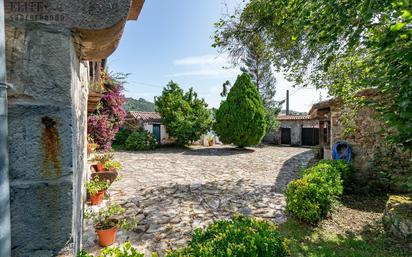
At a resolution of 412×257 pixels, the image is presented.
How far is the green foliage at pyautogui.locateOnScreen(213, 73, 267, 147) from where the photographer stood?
52.3ft

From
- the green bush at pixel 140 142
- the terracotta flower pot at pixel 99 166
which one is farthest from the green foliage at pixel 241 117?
the terracotta flower pot at pixel 99 166

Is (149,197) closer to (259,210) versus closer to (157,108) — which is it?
(259,210)

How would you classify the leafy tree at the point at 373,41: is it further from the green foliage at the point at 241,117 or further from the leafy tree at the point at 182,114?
the leafy tree at the point at 182,114

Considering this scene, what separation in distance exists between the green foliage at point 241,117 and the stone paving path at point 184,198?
613 cm

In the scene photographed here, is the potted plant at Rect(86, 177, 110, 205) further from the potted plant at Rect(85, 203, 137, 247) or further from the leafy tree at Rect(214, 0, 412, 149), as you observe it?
the leafy tree at Rect(214, 0, 412, 149)

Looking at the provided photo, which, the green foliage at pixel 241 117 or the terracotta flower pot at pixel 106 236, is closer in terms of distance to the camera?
the terracotta flower pot at pixel 106 236

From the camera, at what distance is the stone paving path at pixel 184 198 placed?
4.07 m

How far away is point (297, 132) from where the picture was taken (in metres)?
23.0

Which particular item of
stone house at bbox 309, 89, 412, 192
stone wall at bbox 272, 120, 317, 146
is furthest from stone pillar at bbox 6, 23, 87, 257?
stone wall at bbox 272, 120, 317, 146

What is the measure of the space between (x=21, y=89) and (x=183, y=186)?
247 inches

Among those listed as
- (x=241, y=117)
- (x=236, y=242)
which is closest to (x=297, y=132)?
(x=241, y=117)

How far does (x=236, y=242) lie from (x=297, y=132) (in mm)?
22647

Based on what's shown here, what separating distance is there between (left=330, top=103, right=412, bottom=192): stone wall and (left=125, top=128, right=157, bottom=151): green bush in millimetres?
12155

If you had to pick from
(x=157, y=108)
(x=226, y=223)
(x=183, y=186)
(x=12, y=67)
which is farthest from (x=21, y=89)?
Answer: (x=157, y=108)
